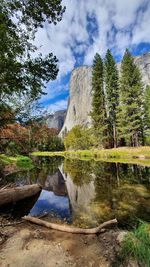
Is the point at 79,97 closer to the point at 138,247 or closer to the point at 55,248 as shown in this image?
the point at 55,248

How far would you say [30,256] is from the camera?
11.2 ft

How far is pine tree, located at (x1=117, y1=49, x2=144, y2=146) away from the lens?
31.0m

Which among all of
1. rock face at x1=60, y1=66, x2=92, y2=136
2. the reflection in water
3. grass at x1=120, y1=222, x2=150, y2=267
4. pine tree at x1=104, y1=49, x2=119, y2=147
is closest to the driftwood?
grass at x1=120, y1=222, x2=150, y2=267

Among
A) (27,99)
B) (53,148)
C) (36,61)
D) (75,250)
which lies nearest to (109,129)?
(27,99)

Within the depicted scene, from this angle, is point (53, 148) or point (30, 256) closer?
point (30, 256)

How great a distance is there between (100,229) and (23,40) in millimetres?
6718

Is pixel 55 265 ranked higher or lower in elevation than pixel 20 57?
lower

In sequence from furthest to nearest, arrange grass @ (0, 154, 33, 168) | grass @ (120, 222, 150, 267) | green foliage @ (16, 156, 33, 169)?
green foliage @ (16, 156, 33, 169) → grass @ (0, 154, 33, 168) → grass @ (120, 222, 150, 267)

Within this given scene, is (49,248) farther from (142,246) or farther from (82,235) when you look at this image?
(142,246)

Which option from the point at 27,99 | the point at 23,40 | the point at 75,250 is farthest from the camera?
the point at 27,99

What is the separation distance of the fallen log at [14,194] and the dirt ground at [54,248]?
6.24 ft

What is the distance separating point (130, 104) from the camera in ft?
108

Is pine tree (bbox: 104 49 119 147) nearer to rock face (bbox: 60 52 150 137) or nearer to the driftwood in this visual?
→ the driftwood

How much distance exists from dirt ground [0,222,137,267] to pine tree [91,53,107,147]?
1227 inches
